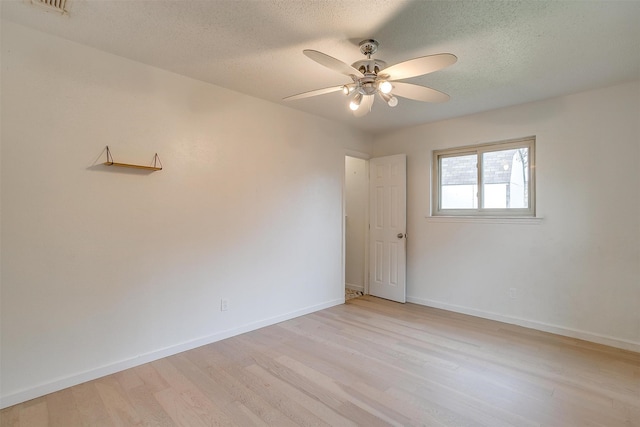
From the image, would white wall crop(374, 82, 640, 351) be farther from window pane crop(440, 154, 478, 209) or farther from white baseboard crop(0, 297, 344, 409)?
white baseboard crop(0, 297, 344, 409)

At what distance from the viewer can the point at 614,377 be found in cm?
237

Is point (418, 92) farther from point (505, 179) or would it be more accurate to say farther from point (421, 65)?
point (505, 179)

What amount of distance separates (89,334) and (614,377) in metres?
4.00

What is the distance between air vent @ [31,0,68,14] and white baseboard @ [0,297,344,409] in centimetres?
246

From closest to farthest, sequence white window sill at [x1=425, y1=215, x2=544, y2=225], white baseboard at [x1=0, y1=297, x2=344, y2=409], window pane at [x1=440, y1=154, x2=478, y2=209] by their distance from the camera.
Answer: white baseboard at [x1=0, y1=297, x2=344, y2=409]
white window sill at [x1=425, y1=215, x2=544, y2=225]
window pane at [x1=440, y1=154, x2=478, y2=209]

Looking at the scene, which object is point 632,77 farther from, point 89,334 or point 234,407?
point 89,334

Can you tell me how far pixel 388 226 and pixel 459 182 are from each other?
112 centimetres

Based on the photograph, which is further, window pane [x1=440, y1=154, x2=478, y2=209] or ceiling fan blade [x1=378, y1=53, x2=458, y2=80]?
window pane [x1=440, y1=154, x2=478, y2=209]

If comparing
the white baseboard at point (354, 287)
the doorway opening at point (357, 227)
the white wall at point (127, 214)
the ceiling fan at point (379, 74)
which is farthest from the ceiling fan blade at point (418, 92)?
the white baseboard at point (354, 287)

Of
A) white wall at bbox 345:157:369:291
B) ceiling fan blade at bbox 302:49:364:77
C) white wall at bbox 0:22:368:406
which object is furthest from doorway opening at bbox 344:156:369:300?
ceiling fan blade at bbox 302:49:364:77

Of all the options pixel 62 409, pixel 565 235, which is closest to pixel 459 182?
pixel 565 235

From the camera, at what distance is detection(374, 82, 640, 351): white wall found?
2895 millimetres

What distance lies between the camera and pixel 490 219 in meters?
3.69

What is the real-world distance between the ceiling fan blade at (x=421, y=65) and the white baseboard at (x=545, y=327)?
302 cm
